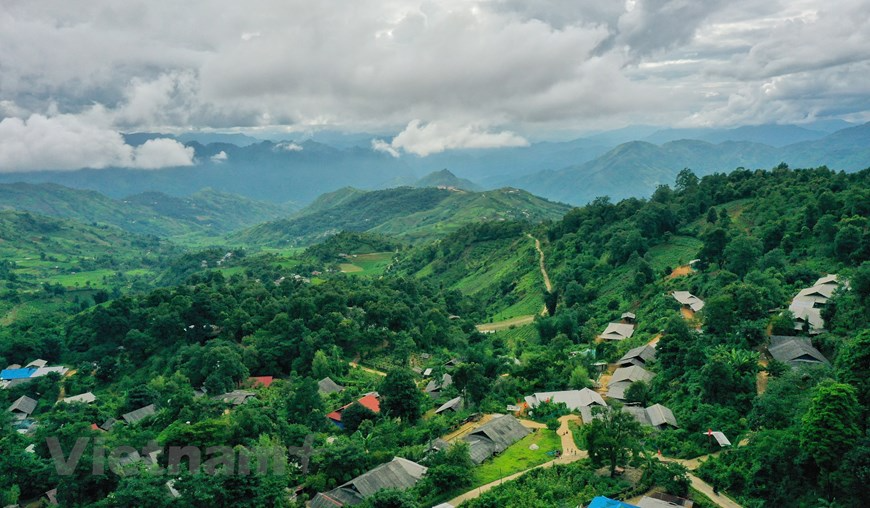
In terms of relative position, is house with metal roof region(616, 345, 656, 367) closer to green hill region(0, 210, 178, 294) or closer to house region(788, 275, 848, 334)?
house region(788, 275, 848, 334)

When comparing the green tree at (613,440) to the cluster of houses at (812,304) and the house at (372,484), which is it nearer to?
the house at (372,484)

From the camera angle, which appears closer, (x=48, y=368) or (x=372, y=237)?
(x=48, y=368)

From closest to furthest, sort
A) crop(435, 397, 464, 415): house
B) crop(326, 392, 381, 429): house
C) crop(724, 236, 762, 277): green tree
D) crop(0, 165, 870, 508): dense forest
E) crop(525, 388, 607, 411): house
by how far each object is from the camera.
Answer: crop(0, 165, 870, 508): dense forest → crop(525, 388, 607, 411): house → crop(326, 392, 381, 429): house → crop(435, 397, 464, 415): house → crop(724, 236, 762, 277): green tree

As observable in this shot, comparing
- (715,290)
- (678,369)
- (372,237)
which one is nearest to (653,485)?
(678,369)

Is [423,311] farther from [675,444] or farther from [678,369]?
[675,444]

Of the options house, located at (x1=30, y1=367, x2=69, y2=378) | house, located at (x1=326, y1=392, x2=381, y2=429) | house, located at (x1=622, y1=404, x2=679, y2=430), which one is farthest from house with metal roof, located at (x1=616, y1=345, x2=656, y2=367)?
house, located at (x1=30, y1=367, x2=69, y2=378)
